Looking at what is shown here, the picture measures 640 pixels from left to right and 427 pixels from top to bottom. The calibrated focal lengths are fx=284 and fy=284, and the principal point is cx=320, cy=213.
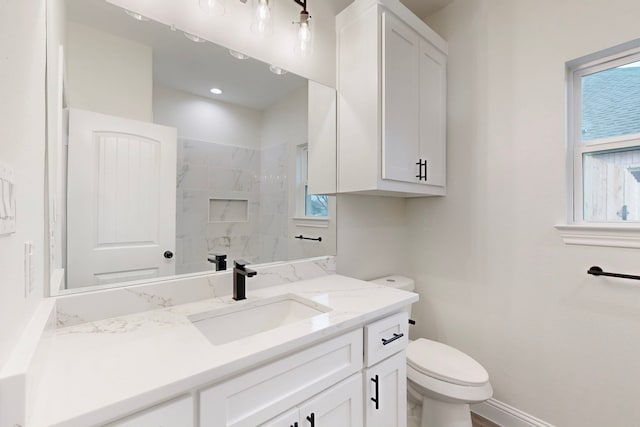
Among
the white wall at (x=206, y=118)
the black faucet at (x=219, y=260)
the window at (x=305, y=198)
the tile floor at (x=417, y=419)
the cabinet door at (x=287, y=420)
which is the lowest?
the tile floor at (x=417, y=419)

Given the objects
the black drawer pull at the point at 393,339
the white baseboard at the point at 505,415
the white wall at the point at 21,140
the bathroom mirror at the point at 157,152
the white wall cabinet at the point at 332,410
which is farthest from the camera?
the white baseboard at the point at 505,415

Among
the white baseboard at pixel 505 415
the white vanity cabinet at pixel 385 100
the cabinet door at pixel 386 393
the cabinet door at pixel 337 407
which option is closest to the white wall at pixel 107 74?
the white vanity cabinet at pixel 385 100

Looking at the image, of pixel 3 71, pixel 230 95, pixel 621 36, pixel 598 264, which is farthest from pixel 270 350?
pixel 621 36

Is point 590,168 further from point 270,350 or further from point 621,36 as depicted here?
point 270,350

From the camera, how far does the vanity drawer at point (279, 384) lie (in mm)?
686

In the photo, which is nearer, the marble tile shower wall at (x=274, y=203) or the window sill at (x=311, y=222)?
the marble tile shower wall at (x=274, y=203)

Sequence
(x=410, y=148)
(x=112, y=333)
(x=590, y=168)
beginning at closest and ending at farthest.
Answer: (x=112, y=333)
(x=590, y=168)
(x=410, y=148)

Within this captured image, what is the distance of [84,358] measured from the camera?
0.71 meters

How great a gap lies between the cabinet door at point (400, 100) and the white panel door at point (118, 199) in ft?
3.40

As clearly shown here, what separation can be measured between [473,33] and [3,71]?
7.40 ft

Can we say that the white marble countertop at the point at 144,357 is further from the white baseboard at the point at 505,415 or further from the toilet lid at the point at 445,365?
the white baseboard at the point at 505,415

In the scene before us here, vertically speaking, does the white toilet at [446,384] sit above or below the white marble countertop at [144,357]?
below

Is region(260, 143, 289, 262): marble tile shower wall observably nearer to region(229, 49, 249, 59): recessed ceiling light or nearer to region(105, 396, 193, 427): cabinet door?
region(229, 49, 249, 59): recessed ceiling light

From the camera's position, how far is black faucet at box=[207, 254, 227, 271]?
123 centimetres
